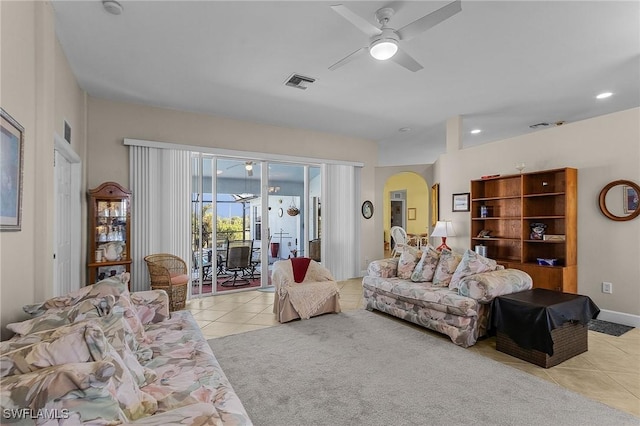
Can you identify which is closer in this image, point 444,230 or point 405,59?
point 405,59

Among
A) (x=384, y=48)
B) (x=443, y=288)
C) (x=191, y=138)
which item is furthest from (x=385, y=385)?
(x=191, y=138)

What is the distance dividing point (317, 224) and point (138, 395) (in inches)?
205

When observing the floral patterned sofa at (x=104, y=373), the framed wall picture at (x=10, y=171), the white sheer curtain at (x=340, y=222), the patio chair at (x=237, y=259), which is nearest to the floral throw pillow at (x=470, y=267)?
the floral patterned sofa at (x=104, y=373)

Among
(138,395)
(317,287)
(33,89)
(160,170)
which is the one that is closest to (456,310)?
(317,287)

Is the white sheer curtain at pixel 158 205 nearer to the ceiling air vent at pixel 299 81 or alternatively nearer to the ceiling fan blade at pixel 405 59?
the ceiling air vent at pixel 299 81

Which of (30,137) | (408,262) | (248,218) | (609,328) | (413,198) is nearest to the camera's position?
(30,137)

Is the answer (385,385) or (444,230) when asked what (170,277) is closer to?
(385,385)

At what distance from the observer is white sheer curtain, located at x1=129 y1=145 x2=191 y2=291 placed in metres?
4.58

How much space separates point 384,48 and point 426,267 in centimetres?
265

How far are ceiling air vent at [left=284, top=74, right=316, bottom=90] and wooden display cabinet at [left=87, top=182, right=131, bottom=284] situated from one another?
8.84ft

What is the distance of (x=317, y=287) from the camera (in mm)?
4133

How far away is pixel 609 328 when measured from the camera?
11.9ft

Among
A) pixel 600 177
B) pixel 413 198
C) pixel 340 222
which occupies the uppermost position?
pixel 413 198

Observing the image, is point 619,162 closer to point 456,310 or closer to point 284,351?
point 456,310
